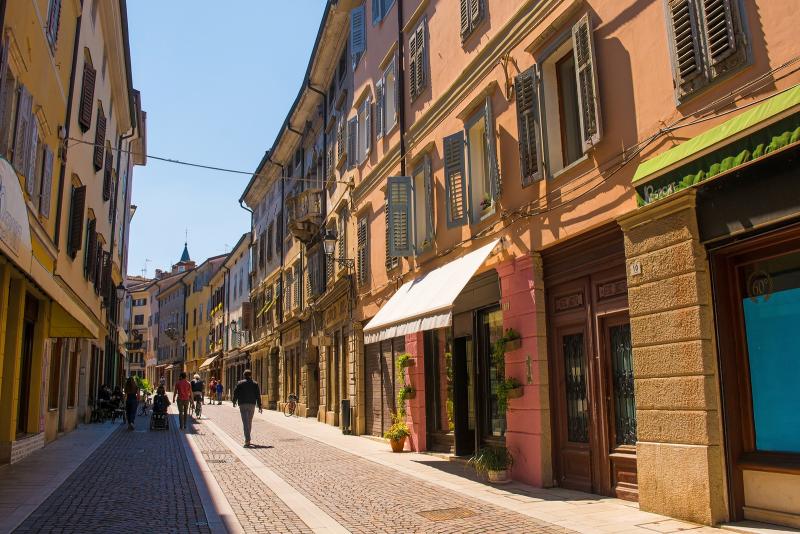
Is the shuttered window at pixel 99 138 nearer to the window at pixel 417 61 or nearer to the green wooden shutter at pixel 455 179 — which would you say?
the window at pixel 417 61

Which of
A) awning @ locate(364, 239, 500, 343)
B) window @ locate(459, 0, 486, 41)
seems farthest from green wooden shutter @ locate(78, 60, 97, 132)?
window @ locate(459, 0, 486, 41)

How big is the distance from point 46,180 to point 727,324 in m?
12.0

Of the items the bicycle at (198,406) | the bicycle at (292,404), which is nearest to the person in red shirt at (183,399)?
the bicycle at (198,406)

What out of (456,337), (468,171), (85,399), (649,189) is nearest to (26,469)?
(456,337)

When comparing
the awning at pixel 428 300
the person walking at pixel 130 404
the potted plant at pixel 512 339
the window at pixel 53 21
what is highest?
the window at pixel 53 21

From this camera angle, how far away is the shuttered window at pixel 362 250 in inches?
734

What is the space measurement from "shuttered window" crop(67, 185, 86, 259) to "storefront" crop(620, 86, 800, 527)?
1357 centimetres

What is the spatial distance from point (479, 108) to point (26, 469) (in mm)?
9858

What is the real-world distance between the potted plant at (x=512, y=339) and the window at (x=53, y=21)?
994cm

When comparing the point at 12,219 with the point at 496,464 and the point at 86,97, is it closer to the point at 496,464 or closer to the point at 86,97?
the point at 496,464

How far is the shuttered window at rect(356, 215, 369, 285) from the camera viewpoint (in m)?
18.7

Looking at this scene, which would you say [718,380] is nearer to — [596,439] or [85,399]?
[596,439]

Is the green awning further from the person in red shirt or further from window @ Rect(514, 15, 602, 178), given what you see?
the person in red shirt

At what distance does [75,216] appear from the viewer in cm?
1619
